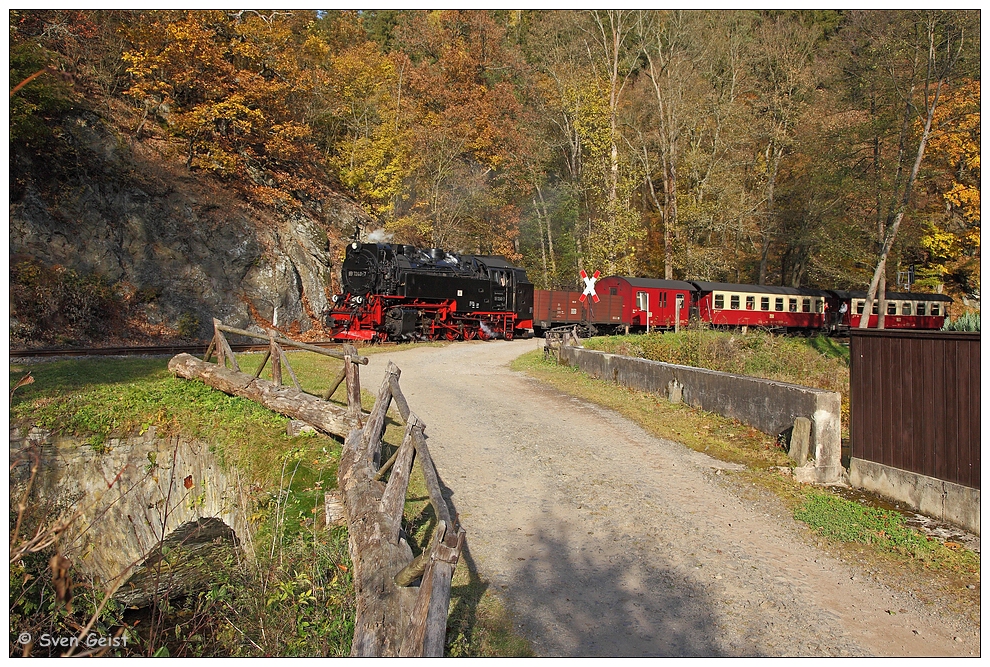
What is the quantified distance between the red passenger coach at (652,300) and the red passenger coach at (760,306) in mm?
873

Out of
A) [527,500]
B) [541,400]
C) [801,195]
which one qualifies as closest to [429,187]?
[801,195]

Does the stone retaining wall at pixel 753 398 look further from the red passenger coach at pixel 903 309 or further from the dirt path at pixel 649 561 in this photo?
the red passenger coach at pixel 903 309

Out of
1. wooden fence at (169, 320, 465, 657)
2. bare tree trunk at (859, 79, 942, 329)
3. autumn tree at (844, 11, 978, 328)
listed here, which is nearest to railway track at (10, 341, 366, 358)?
wooden fence at (169, 320, 465, 657)

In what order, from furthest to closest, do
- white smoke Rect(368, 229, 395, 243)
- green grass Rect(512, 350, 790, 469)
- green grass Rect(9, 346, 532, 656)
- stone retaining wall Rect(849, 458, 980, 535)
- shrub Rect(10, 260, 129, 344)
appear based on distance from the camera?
1. white smoke Rect(368, 229, 395, 243)
2. shrub Rect(10, 260, 129, 344)
3. green grass Rect(512, 350, 790, 469)
4. stone retaining wall Rect(849, 458, 980, 535)
5. green grass Rect(9, 346, 532, 656)

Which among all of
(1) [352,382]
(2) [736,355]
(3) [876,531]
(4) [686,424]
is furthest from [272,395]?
(2) [736,355]

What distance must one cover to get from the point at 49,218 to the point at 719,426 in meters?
21.3

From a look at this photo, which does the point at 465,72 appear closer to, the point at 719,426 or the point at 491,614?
the point at 719,426

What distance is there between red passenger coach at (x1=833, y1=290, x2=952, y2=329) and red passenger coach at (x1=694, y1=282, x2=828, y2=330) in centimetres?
159

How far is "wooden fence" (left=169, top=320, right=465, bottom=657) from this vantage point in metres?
3.73

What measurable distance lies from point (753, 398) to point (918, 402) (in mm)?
3251

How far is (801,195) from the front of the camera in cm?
3456

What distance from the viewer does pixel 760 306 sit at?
29516 millimetres

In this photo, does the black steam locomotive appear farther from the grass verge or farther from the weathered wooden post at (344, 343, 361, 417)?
the weathered wooden post at (344, 343, 361, 417)

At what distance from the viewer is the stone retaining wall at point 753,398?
8.30 meters
